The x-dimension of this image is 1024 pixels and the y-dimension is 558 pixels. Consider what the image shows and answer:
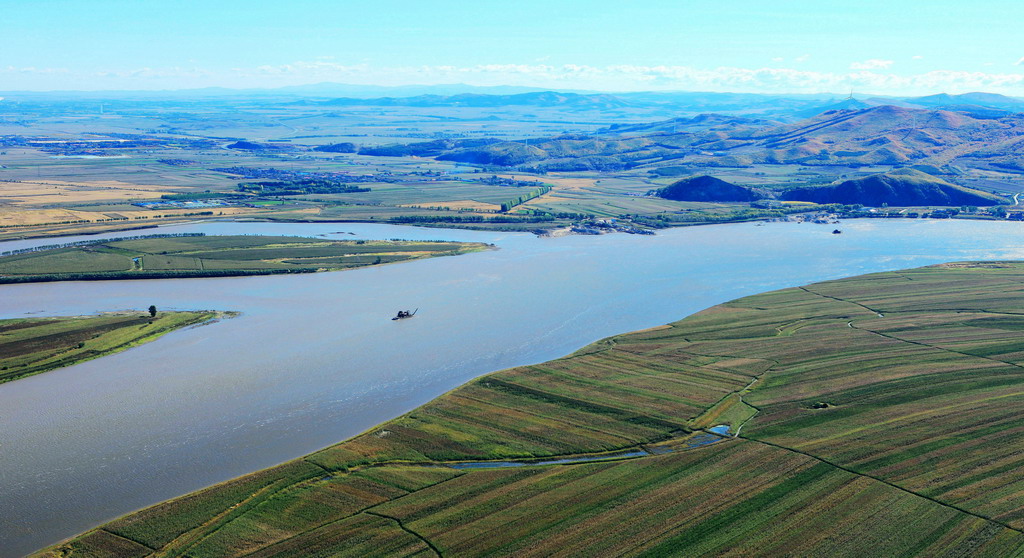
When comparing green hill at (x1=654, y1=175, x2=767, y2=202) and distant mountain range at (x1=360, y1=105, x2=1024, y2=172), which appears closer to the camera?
green hill at (x1=654, y1=175, x2=767, y2=202)

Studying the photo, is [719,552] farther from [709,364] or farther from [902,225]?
[902,225]

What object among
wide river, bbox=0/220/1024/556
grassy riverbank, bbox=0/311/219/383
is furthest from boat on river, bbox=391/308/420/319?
grassy riverbank, bbox=0/311/219/383

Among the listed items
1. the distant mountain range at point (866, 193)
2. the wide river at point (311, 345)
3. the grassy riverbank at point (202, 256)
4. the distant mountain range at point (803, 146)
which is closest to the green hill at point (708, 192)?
the distant mountain range at point (866, 193)

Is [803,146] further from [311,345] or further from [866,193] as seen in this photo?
[311,345]

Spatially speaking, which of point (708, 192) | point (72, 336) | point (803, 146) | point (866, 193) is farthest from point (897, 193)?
point (72, 336)

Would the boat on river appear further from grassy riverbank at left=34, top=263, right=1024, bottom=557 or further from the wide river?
grassy riverbank at left=34, top=263, right=1024, bottom=557

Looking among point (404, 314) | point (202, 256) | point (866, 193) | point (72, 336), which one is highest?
point (866, 193)
